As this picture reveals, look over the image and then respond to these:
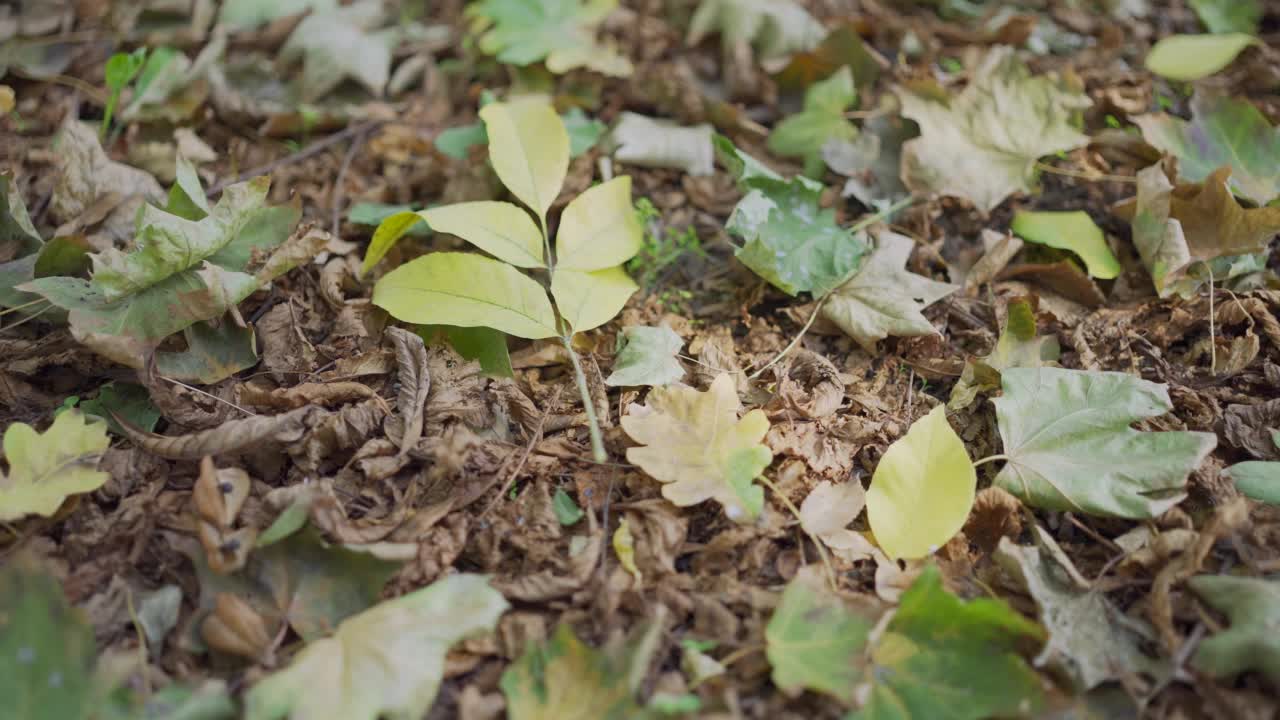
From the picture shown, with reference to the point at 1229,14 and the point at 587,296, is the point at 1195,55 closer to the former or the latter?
the point at 1229,14

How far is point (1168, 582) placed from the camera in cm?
117

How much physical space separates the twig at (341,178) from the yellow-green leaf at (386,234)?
0.22 m

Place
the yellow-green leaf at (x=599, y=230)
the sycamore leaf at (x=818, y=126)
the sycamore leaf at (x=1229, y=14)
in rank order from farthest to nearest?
the sycamore leaf at (x=1229, y=14)
the sycamore leaf at (x=818, y=126)
the yellow-green leaf at (x=599, y=230)

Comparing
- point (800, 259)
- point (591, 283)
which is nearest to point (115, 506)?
point (591, 283)

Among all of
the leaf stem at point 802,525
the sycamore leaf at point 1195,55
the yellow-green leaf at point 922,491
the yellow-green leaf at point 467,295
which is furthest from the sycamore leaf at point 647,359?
the sycamore leaf at point 1195,55


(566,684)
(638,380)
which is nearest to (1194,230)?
(638,380)

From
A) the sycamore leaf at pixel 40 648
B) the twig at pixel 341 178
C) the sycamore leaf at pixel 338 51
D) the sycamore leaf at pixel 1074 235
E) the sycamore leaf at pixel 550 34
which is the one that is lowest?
the sycamore leaf at pixel 40 648

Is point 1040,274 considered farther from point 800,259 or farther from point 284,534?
point 284,534

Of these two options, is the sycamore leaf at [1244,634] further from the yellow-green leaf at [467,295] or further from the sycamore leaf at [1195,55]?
the sycamore leaf at [1195,55]

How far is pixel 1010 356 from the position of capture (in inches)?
57.9

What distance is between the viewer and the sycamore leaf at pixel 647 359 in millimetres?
1384

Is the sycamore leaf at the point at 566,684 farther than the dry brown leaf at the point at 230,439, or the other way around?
the dry brown leaf at the point at 230,439

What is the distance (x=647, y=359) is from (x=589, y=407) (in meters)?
0.17

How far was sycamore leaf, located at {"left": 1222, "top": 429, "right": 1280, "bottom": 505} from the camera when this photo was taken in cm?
126
